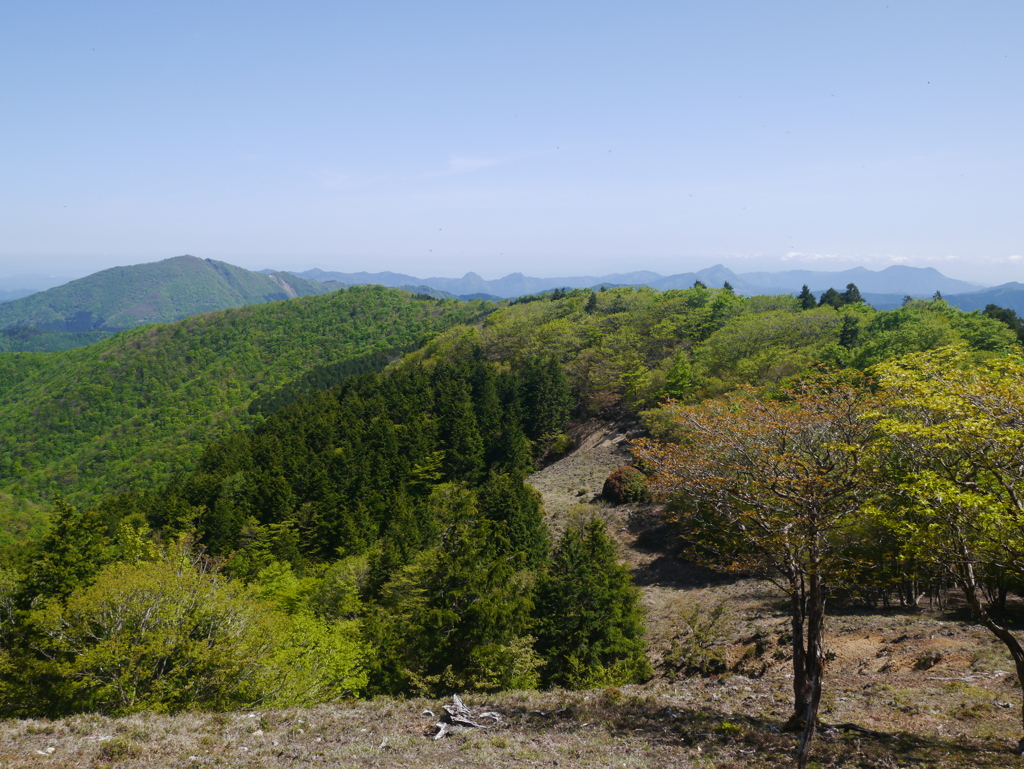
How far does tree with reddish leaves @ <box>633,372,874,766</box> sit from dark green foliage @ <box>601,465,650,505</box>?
31581 mm

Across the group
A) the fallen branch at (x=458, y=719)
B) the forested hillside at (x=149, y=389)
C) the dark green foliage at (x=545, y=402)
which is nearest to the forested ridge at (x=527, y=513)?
the dark green foliage at (x=545, y=402)

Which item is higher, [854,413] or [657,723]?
[854,413]

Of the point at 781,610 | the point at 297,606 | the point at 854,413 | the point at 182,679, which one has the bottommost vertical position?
the point at 297,606

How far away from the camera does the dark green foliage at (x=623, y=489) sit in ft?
151

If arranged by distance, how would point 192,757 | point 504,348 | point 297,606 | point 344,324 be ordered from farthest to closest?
point 344,324
point 504,348
point 297,606
point 192,757

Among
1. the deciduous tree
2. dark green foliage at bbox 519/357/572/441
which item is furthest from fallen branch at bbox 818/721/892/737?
dark green foliage at bbox 519/357/572/441

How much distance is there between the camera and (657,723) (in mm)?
14648

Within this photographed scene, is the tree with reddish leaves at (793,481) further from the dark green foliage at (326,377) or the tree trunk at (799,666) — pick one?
the dark green foliage at (326,377)

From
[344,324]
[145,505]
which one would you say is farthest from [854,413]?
[344,324]

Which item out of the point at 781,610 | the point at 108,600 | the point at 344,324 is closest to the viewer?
Answer: the point at 108,600

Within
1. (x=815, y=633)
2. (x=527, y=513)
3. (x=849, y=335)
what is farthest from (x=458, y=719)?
(x=849, y=335)

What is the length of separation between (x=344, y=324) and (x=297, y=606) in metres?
175

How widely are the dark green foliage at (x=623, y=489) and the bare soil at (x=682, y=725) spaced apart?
23.0 metres

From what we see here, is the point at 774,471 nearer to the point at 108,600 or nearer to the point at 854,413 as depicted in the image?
the point at 854,413
